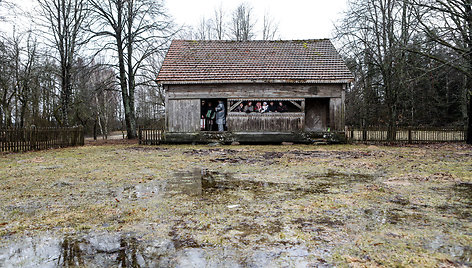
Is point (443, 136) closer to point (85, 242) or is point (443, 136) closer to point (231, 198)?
point (231, 198)

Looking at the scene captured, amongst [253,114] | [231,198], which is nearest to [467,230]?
[231,198]

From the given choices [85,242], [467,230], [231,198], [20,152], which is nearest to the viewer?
[85,242]

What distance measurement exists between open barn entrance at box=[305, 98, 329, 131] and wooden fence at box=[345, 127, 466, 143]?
172cm

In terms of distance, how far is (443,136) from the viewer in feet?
60.4

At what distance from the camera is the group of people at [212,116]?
1862cm

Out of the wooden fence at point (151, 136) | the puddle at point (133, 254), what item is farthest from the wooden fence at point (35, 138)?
the puddle at point (133, 254)

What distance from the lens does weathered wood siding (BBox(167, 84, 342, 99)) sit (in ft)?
58.6

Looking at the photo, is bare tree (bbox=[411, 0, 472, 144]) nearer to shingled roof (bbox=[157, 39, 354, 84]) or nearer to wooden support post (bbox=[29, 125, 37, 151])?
shingled roof (bbox=[157, 39, 354, 84])

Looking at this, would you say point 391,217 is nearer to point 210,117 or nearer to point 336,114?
point 336,114

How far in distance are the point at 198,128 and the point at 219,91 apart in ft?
7.84

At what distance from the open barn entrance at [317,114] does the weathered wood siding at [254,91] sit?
1.55 meters

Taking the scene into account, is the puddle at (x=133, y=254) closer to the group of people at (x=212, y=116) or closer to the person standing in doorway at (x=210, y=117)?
the group of people at (x=212, y=116)

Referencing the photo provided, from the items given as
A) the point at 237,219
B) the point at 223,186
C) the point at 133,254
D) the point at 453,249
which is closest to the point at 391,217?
the point at 453,249

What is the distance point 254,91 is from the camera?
18078 mm
